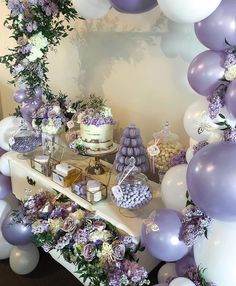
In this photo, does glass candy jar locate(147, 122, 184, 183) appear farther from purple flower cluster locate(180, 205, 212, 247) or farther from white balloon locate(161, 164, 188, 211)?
purple flower cluster locate(180, 205, 212, 247)

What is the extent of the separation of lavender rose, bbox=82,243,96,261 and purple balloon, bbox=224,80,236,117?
78cm

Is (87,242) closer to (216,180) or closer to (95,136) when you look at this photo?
(95,136)

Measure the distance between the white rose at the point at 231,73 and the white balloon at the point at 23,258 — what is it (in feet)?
5.19

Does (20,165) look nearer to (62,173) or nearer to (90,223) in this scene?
(62,173)

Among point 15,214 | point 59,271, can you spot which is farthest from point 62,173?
point 59,271

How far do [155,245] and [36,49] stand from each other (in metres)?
1.22

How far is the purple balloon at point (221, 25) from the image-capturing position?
38.5 inches

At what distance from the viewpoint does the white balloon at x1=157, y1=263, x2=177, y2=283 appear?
147cm

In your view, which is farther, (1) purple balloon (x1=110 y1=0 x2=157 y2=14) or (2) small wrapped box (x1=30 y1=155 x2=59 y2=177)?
(2) small wrapped box (x1=30 y1=155 x2=59 y2=177)

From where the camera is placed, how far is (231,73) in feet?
3.40

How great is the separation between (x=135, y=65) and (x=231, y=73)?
82 cm

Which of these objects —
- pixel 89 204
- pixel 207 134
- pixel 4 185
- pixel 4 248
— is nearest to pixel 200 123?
pixel 207 134

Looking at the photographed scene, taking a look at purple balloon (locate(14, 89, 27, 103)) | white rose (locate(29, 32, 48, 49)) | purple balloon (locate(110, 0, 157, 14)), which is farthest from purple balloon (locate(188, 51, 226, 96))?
purple balloon (locate(14, 89, 27, 103))

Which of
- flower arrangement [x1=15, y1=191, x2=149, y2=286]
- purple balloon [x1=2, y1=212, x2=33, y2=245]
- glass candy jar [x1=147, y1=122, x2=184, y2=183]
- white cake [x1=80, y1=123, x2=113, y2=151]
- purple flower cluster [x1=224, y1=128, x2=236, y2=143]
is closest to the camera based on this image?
purple flower cluster [x1=224, y1=128, x2=236, y2=143]
